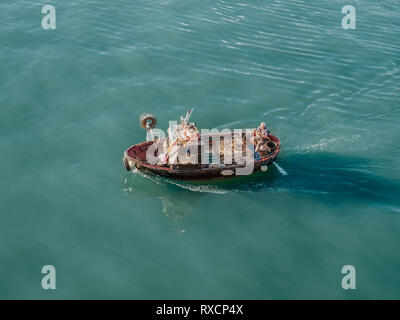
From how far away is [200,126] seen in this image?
2398 cm

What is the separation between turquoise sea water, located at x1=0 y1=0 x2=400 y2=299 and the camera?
54.4 ft

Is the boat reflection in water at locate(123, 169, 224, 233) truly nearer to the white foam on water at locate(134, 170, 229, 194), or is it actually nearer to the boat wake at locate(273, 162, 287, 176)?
the white foam on water at locate(134, 170, 229, 194)

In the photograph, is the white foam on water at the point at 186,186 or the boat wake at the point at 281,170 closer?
the white foam on water at the point at 186,186

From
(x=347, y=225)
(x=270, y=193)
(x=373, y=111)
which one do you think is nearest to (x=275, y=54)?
(x=373, y=111)

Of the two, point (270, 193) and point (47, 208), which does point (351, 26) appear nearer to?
point (270, 193)

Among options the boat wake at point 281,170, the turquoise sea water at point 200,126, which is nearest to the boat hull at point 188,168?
the turquoise sea water at point 200,126

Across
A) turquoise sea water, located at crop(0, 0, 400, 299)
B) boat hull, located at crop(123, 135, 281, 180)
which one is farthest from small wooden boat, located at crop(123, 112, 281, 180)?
turquoise sea water, located at crop(0, 0, 400, 299)

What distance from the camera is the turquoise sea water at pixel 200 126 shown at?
54.4 ft

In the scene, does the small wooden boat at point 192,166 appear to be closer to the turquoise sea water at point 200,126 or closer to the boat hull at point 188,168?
the boat hull at point 188,168

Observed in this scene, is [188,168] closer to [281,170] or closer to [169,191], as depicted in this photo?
[169,191]

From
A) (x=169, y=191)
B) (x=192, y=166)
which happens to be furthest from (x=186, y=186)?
(x=192, y=166)

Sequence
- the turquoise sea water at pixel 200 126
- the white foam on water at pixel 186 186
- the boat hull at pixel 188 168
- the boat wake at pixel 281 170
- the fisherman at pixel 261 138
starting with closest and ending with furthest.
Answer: the turquoise sea water at pixel 200 126, the boat hull at pixel 188 168, the white foam on water at pixel 186 186, the fisherman at pixel 261 138, the boat wake at pixel 281 170

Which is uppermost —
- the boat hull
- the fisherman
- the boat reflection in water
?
the fisherman

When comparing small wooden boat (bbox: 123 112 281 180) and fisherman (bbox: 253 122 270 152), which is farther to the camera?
fisherman (bbox: 253 122 270 152)
